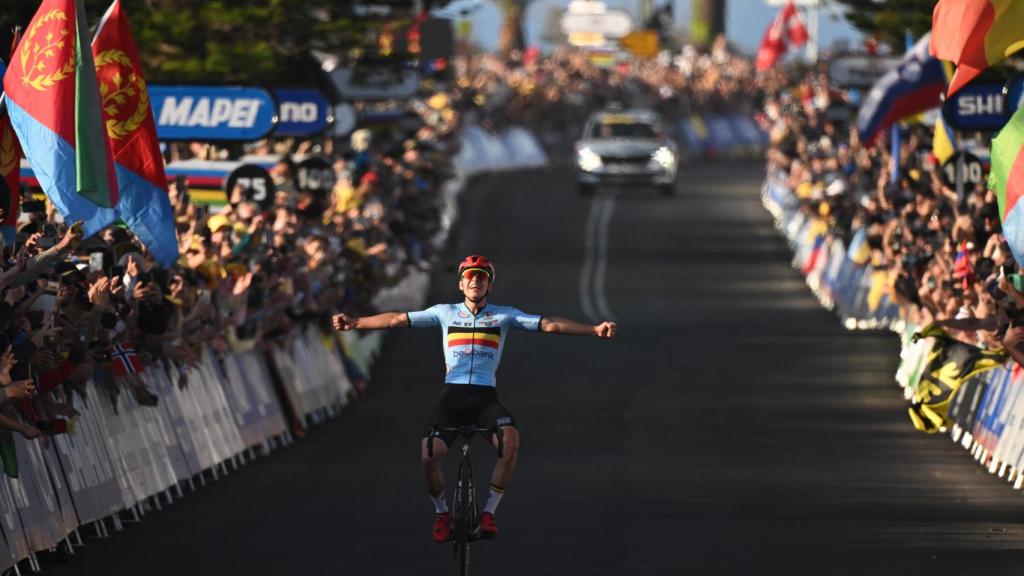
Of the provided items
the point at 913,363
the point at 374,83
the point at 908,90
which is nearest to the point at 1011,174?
the point at 913,363

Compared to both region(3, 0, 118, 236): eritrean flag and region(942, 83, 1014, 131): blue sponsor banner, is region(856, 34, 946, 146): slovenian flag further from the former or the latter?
region(3, 0, 118, 236): eritrean flag

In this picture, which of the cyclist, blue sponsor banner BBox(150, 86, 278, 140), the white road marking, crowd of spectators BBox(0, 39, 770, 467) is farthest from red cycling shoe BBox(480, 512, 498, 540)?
the white road marking

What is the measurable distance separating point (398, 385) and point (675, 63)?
70.7 m

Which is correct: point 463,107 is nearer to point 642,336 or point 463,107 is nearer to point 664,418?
point 642,336

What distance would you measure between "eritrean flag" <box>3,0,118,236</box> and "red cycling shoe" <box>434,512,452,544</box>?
4.90 m

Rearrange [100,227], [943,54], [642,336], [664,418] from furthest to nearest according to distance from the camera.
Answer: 1. [642,336]
2. [664,418]
3. [943,54]
4. [100,227]

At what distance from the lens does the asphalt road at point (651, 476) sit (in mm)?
18406

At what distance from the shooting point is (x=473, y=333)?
17.4m

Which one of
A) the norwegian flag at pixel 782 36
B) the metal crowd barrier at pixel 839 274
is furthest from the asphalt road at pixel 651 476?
the norwegian flag at pixel 782 36

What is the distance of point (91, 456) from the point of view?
63.6ft

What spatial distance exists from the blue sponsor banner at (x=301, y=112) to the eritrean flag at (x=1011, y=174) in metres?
10.6

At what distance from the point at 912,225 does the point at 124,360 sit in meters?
12.3

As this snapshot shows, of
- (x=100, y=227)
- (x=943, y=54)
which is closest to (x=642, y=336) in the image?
(x=943, y=54)

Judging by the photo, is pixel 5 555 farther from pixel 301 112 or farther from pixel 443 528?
pixel 301 112
